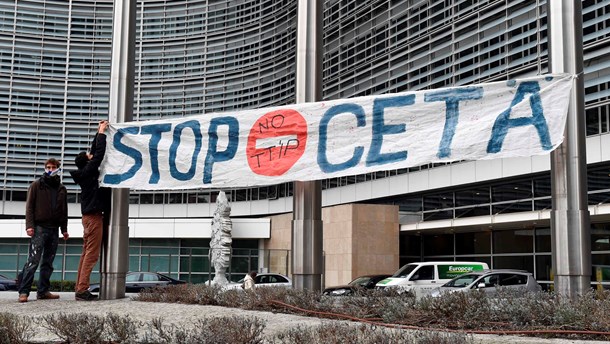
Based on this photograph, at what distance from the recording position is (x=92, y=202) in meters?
12.0

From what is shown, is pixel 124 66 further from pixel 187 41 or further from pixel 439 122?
pixel 187 41

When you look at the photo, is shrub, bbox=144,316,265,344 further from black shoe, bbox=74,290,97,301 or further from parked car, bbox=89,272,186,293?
parked car, bbox=89,272,186,293

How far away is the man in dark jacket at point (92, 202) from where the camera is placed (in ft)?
38.4

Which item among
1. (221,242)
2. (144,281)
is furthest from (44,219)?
(221,242)

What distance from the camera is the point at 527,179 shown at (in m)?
30.3

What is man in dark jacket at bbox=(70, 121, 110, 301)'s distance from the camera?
1170 cm

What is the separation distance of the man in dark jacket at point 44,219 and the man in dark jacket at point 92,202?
504 mm

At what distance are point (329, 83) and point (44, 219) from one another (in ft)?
114

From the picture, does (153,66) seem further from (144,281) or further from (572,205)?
(572,205)

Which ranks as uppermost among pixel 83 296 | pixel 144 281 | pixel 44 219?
pixel 44 219

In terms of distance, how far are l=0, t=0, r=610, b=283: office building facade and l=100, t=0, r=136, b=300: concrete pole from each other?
19141 mm

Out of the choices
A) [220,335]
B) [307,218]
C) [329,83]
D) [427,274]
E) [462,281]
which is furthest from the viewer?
[329,83]

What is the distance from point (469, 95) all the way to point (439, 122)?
564 mm

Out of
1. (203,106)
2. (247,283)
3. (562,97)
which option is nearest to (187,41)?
(203,106)
